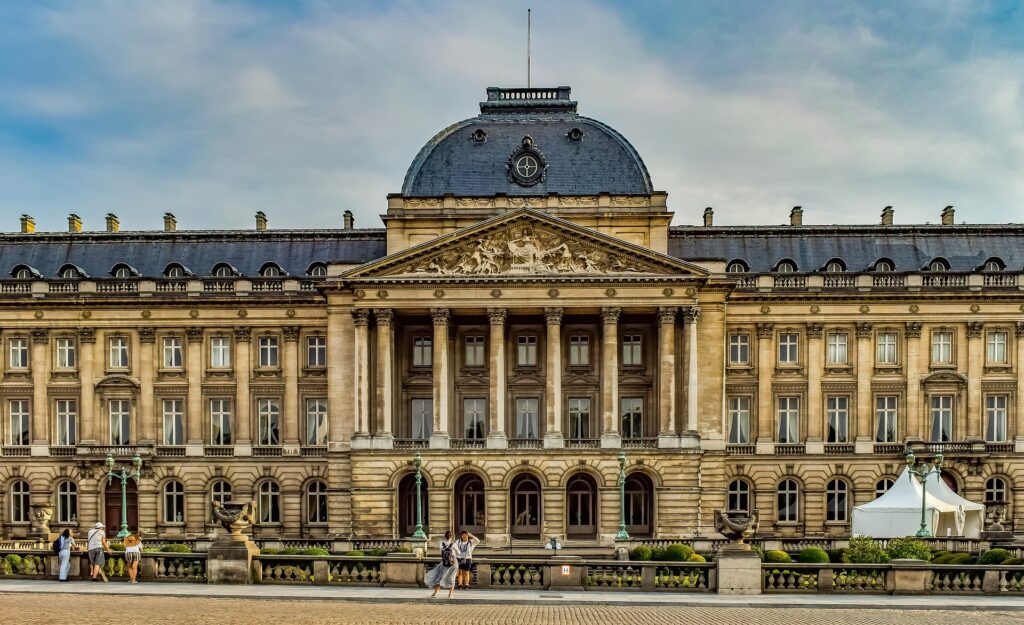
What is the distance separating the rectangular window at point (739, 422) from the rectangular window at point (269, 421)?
29.3 metres

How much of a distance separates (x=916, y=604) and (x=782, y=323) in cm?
3482

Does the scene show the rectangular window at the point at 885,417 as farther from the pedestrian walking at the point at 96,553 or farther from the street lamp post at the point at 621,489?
the pedestrian walking at the point at 96,553

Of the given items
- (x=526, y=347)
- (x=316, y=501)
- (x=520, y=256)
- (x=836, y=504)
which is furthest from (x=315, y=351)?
(x=836, y=504)

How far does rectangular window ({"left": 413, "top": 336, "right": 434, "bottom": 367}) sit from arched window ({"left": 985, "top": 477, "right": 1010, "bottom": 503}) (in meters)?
35.9

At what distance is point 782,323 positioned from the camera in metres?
65.1

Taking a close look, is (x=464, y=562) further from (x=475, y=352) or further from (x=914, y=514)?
(x=475, y=352)

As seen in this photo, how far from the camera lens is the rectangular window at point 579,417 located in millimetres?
64250

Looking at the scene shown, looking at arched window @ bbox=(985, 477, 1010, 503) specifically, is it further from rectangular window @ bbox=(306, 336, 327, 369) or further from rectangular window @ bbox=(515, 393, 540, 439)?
rectangular window @ bbox=(306, 336, 327, 369)

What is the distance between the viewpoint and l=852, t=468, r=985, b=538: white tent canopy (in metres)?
51.4

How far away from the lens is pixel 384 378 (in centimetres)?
6138

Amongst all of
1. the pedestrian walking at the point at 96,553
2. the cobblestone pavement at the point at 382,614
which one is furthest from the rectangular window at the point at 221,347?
the cobblestone pavement at the point at 382,614

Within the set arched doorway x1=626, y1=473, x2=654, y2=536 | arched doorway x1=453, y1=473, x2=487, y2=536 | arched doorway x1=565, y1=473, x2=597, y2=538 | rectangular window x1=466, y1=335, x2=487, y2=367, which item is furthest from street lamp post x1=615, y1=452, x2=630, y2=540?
rectangular window x1=466, y1=335, x2=487, y2=367

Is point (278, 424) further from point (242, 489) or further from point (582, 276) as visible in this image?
point (582, 276)

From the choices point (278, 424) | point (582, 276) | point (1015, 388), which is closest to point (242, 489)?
point (278, 424)
